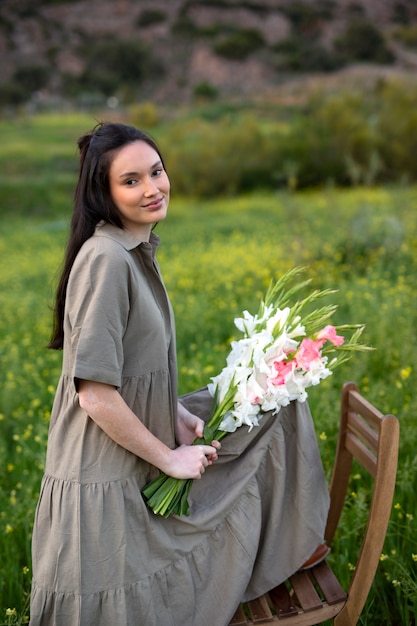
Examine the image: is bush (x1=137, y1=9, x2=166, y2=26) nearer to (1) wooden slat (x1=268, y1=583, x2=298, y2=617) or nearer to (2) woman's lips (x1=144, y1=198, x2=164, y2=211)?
(2) woman's lips (x1=144, y1=198, x2=164, y2=211)

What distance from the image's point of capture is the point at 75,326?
63.8 inches

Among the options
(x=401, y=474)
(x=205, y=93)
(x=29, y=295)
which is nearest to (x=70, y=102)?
(x=205, y=93)

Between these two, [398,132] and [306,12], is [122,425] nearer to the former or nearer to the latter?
[398,132]

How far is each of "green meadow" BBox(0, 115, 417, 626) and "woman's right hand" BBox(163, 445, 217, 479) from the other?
647 mm

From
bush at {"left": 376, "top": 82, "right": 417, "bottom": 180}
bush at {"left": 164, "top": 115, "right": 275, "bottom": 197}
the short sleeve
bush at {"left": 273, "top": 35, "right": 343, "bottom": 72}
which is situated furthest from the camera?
bush at {"left": 273, "top": 35, "right": 343, "bottom": 72}

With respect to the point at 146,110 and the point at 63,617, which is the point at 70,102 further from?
the point at 63,617

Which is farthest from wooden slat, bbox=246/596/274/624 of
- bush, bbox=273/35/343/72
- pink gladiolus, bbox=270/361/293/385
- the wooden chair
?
bush, bbox=273/35/343/72

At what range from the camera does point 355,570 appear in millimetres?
1808

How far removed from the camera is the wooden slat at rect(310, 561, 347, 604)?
1.84m

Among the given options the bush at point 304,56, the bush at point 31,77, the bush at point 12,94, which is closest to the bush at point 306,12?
the bush at point 304,56

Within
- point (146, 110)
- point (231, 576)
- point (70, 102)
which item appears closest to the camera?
point (231, 576)

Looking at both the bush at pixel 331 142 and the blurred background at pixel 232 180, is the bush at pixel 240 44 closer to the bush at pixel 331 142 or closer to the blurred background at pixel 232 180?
the blurred background at pixel 232 180

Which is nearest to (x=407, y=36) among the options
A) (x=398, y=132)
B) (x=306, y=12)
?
(x=306, y=12)

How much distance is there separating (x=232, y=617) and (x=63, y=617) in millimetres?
416
